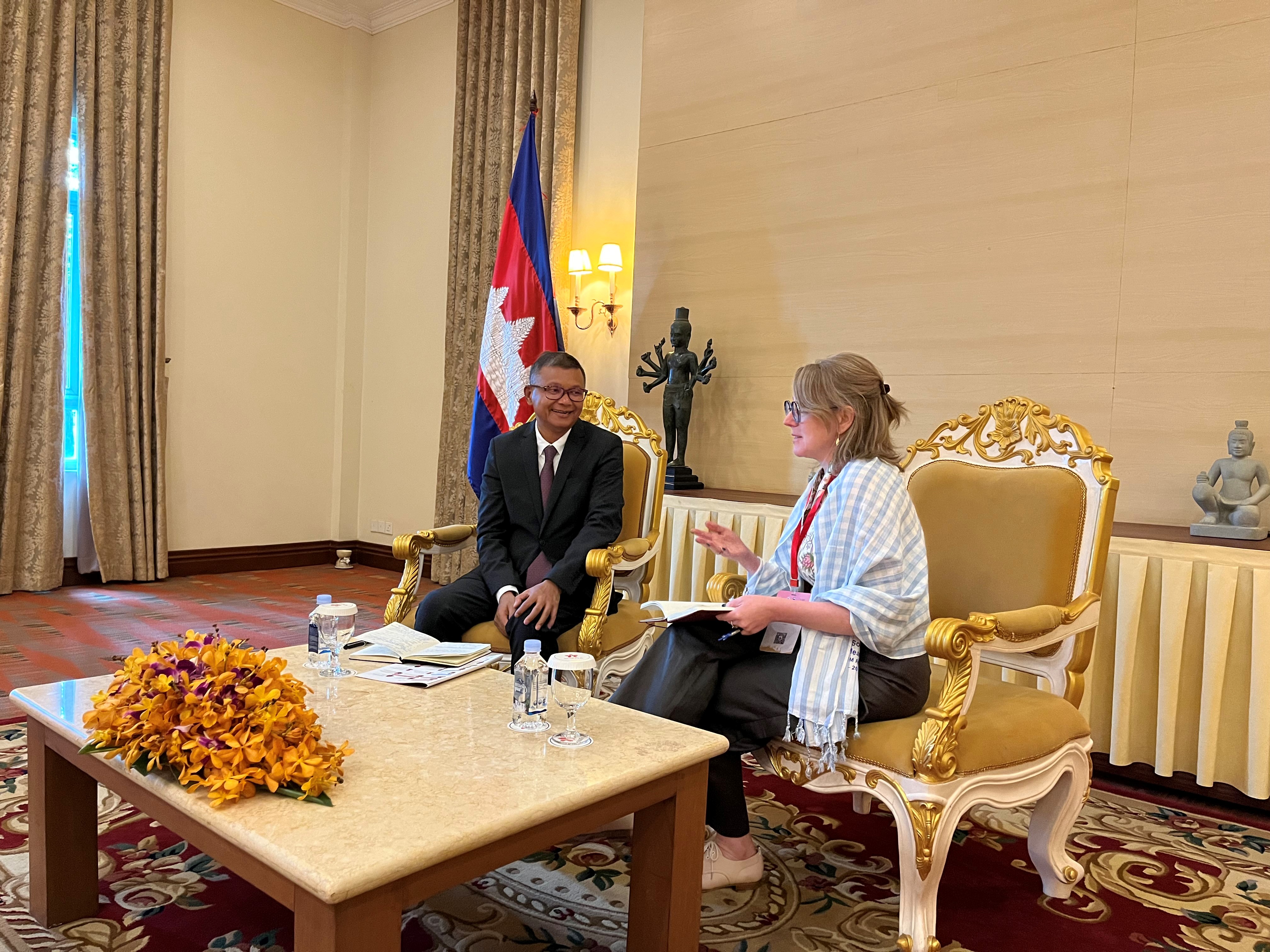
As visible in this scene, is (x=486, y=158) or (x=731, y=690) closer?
(x=731, y=690)

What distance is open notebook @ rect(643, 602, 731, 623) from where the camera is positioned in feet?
6.75

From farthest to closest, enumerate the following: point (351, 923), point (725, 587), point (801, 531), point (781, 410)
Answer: point (781, 410)
point (725, 587)
point (801, 531)
point (351, 923)

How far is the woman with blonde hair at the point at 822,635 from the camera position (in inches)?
78.7

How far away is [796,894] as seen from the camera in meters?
2.15

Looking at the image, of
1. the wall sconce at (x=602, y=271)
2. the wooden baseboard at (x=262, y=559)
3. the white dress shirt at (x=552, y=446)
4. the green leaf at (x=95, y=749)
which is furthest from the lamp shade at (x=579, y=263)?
the green leaf at (x=95, y=749)

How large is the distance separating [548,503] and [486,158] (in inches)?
141

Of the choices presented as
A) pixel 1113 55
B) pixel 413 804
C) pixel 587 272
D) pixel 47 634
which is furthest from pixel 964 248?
pixel 47 634

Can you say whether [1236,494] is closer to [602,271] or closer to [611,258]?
[611,258]

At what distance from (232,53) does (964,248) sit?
16.4ft

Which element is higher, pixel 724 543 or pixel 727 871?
pixel 724 543

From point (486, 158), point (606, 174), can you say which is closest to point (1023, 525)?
point (606, 174)

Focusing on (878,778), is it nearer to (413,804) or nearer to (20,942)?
(413,804)

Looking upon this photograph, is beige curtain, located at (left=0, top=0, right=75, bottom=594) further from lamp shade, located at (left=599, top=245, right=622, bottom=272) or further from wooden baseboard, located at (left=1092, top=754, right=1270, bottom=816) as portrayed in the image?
wooden baseboard, located at (left=1092, top=754, right=1270, bottom=816)

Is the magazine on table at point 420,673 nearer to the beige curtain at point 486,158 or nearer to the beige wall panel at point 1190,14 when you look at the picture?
the beige wall panel at point 1190,14
